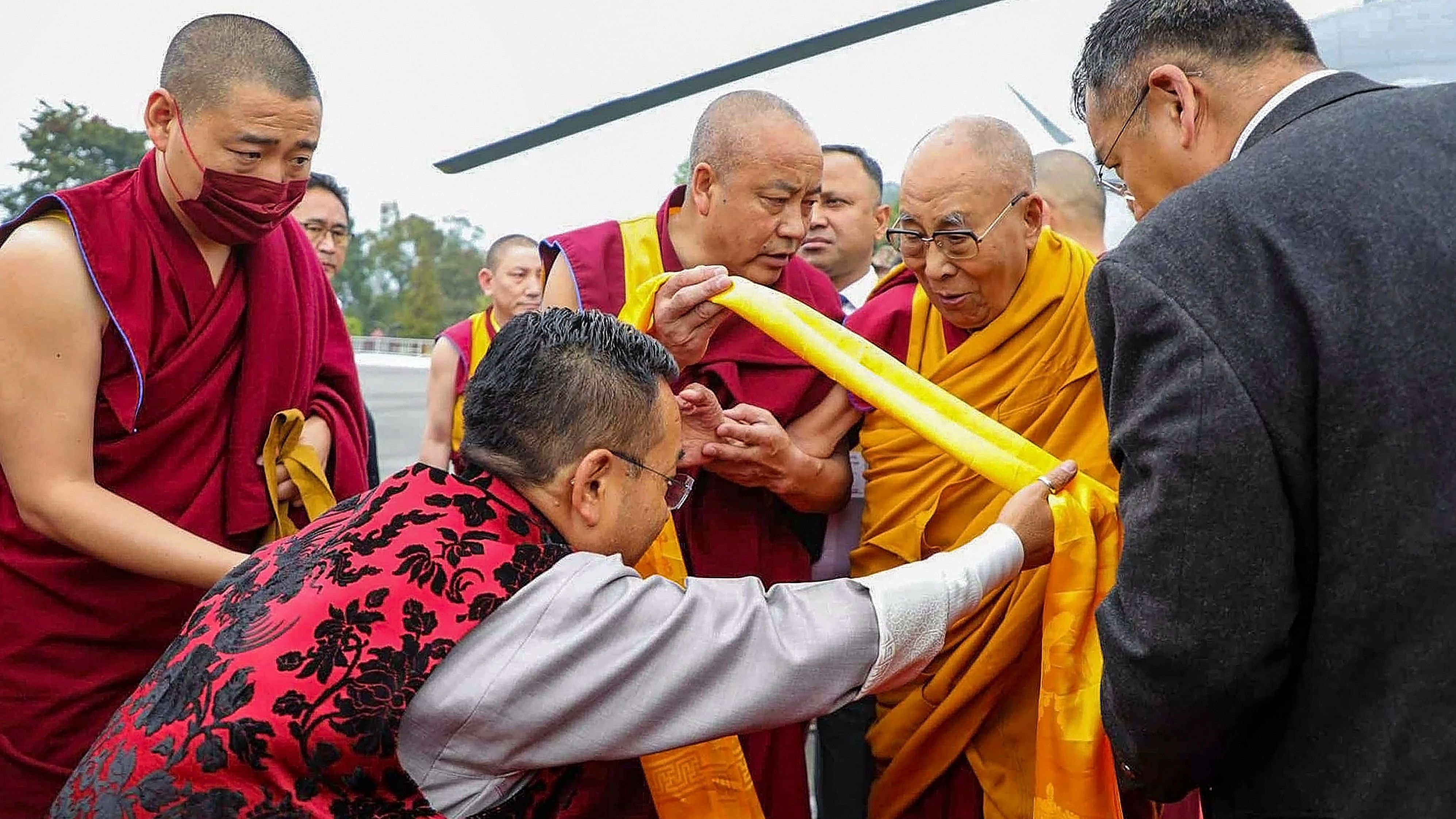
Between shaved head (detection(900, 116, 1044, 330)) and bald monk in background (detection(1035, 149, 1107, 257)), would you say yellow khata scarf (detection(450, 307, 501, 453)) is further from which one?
shaved head (detection(900, 116, 1044, 330))

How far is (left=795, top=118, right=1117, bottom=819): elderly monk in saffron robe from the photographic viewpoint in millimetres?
2566

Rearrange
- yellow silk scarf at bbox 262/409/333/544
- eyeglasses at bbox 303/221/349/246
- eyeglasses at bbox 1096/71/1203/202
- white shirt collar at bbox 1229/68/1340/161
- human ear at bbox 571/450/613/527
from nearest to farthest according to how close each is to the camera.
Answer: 1. white shirt collar at bbox 1229/68/1340/161
2. eyeglasses at bbox 1096/71/1203/202
3. human ear at bbox 571/450/613/527
4. yellow silk scarf at bbox 262/409/333/544
5. eyeglasses at bbox 303/221/349/246

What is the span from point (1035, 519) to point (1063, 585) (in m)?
0.14

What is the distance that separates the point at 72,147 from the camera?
25500 mm

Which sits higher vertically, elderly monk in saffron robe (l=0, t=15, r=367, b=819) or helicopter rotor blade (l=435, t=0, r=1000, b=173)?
elderly monk in saffron robe (l=0, t=15, r=367, b=819)

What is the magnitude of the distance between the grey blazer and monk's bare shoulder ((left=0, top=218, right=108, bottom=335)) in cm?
193

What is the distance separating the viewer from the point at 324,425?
2865 millimetres

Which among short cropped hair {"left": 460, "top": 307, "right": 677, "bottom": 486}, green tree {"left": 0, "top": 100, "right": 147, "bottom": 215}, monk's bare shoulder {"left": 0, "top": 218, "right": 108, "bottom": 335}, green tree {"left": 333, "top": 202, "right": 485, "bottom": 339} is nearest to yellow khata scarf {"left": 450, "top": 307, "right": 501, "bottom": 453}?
monk's bare shoulder {"left": 0, "top": 218, "right": 108, "bottom": 335}

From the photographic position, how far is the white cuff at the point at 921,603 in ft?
5.98

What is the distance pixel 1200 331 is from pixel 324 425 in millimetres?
2045

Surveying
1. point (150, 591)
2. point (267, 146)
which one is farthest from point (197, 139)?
point (150, 591)

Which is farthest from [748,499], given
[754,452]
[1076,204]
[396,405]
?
[396,405]

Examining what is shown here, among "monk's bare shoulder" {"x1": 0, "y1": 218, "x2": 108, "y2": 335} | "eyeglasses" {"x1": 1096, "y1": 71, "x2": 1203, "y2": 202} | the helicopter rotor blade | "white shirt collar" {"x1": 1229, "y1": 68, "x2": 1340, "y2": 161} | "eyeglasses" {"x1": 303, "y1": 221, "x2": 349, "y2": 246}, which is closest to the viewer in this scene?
"white shirt collar" {"x1": 1229, "y1": 68, "x2": 1340, "y2": 161}

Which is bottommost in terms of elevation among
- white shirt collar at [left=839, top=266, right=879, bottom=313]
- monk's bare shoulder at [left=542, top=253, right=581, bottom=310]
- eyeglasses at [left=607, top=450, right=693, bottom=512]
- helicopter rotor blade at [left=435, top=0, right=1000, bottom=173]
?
helicopter rotor blade at [left=435, top=0, right=1000, bottom=173]
